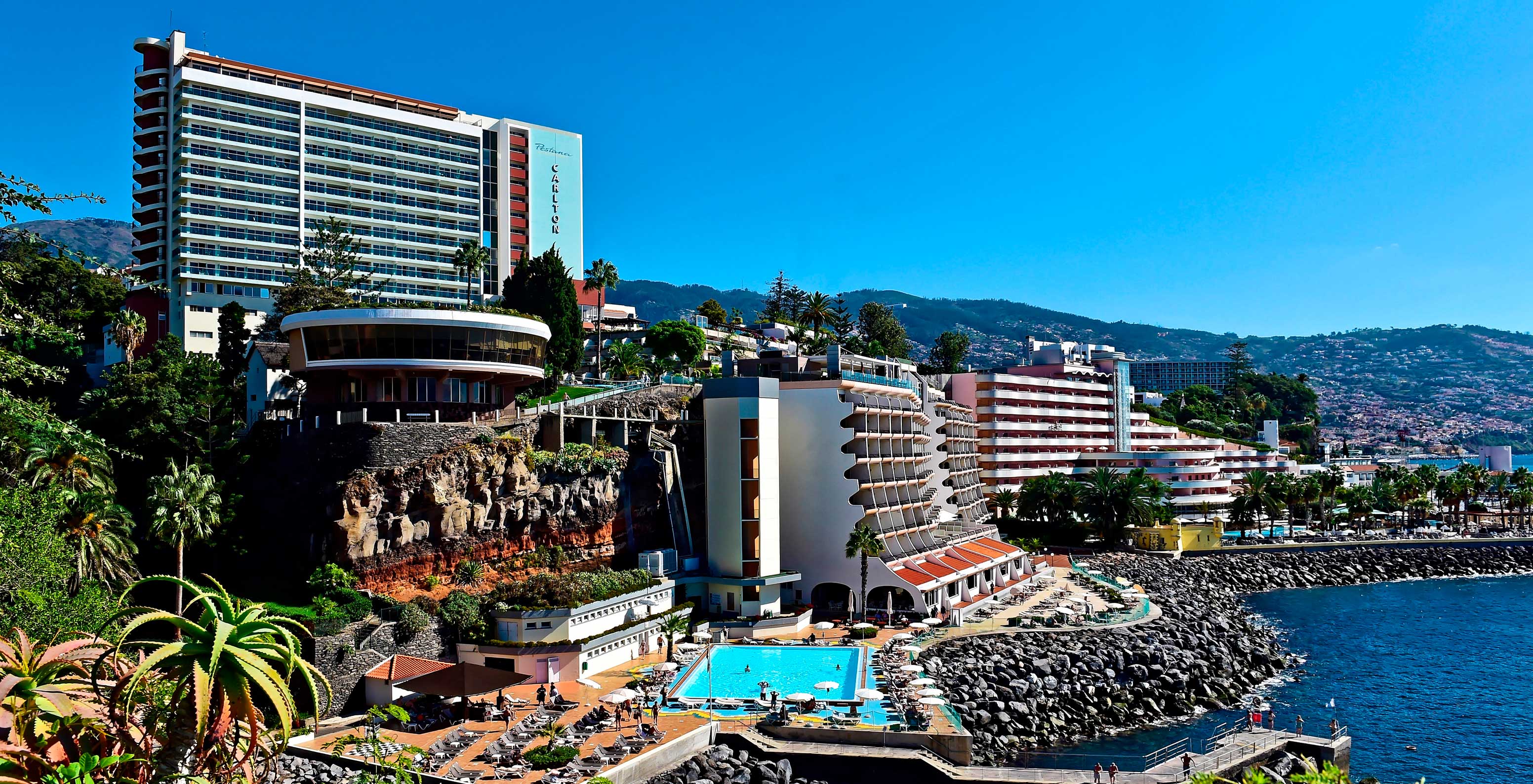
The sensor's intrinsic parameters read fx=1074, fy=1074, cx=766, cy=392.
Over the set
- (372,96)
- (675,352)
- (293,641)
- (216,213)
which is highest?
(372,96)

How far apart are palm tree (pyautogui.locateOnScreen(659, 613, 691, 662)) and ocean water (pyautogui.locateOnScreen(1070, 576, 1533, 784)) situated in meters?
19.8

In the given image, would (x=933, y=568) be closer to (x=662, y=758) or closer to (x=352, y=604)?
(x=662, y=758)

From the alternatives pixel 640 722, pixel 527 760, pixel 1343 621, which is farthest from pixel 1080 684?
pixel 1343 621

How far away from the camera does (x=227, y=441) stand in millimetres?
61656

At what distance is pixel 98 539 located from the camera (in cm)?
4512

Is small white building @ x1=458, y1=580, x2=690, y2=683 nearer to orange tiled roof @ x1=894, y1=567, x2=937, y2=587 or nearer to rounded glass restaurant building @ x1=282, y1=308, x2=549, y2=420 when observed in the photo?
rounded glass restaurant building @ x1=282, y1=308, x2=549, y2=420

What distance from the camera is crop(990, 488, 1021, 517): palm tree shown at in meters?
115

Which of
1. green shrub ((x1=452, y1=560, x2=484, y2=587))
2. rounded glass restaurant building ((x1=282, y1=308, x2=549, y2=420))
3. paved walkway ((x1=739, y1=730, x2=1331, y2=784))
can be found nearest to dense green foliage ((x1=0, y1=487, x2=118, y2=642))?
green shrub ((x1=452, y1=560, x2=484, y2=587))

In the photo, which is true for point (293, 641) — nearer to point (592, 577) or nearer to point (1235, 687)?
point (592, 577)

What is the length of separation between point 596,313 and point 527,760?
106556mm

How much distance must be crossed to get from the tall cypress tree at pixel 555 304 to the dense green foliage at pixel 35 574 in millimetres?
53463

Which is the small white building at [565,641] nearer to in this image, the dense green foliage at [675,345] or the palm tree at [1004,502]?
the dense green foliage at [675,345]

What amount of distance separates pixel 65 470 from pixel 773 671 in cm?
3202

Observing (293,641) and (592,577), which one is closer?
(293,641)
